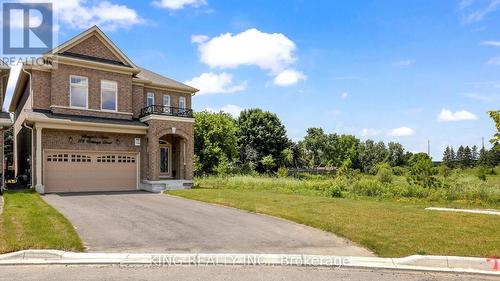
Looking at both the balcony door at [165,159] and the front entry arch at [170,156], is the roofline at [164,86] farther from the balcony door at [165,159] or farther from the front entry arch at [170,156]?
the balcony door at [165,159]

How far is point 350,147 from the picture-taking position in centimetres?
9012

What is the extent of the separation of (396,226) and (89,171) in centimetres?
1741

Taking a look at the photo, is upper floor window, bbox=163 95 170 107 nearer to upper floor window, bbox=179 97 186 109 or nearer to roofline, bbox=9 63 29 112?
upper floor window, bbox=179 97 186 109

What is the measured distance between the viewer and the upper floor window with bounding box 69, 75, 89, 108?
22156 mm

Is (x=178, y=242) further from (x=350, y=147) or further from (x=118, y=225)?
(x=350, y=147)

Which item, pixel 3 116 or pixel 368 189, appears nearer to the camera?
pixel 3 116

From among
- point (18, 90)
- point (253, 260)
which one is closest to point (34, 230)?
point (253, 260)

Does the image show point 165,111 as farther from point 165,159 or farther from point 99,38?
point 99,38

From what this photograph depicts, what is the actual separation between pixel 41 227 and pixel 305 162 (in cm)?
7384

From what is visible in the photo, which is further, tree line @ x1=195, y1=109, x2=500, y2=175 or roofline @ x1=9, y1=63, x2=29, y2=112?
tree line @ x1=195, y1=109, x2=500, y2=175

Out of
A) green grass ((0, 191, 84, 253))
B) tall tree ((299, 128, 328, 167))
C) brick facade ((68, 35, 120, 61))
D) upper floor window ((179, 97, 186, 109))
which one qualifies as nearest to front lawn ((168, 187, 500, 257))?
green grass ((0, 191, 84, 253))

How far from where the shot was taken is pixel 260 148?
2148 inches

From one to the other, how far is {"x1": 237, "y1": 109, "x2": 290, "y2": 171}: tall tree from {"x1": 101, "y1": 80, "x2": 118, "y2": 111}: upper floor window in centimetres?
3149

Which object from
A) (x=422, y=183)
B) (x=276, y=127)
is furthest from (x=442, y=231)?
(x=276, y=127)
